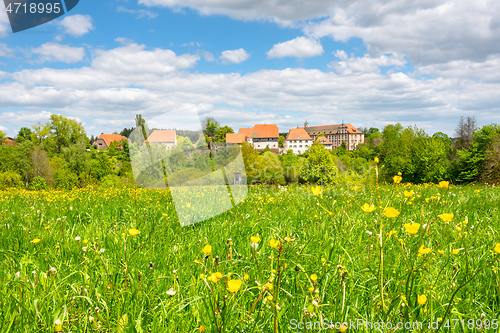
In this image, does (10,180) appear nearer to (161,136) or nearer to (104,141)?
(161,136)

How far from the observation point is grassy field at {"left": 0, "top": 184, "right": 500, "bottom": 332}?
1495mm

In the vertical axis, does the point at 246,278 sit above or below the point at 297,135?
below

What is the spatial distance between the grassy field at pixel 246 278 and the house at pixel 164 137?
1080 millimetres

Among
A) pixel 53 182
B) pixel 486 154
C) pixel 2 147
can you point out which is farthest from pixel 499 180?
pixel 2 147

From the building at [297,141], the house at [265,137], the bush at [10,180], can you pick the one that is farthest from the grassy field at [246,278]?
the building at [297,141]

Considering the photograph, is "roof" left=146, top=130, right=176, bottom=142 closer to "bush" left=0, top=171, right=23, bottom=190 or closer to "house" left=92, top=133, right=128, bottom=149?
"bush" left=0, top=171, right=23, bottom=190

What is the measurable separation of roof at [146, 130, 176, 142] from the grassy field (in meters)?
1.09

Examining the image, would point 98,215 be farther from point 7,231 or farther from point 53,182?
point 53,182

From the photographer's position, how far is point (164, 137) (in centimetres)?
428

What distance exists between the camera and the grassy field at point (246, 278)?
1.50 metres

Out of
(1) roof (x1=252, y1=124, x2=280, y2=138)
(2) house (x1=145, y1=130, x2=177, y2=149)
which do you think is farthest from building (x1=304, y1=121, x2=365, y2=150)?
(2) house (x1=145, y1=130, x2=177, y2=149)

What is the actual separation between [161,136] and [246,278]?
3.18m

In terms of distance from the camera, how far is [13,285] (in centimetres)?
198

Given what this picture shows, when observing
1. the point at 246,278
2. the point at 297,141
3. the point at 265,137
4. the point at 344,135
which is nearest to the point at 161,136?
the point at 246,278
